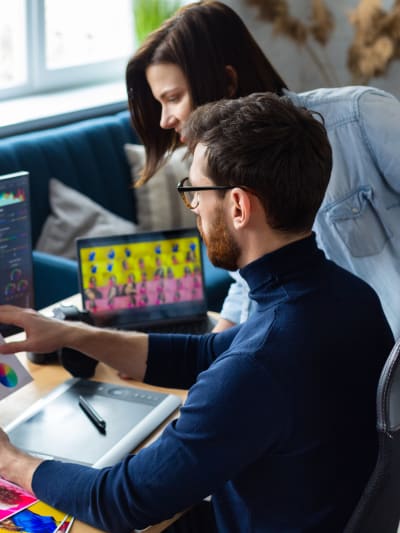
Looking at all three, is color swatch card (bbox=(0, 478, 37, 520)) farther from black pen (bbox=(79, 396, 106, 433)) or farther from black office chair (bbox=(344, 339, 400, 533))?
black office chair (bbox=(344, 339, 400, 533))

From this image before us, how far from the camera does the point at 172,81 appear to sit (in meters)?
1.78

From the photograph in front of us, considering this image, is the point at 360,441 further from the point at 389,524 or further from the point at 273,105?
the point at 273,105

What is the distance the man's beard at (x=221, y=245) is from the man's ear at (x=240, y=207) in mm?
25

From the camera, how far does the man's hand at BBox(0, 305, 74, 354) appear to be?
1593 millimetres

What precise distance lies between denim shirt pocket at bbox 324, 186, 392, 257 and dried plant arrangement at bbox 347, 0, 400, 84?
2.94 metres

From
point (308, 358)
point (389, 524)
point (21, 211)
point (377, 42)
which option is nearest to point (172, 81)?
point (21, 211)

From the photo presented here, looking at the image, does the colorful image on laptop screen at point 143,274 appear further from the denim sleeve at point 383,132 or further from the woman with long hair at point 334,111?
the denim sleeve at point 383,132

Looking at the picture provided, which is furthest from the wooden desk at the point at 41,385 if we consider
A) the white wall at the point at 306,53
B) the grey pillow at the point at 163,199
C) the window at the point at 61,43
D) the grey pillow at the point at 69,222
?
the white wall at the point at 306,53

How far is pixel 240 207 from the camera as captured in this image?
122 cm

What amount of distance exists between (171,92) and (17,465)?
0.91 meters

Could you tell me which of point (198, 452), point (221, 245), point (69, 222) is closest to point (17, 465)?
point (198, 452)

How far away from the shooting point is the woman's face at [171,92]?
1.77m

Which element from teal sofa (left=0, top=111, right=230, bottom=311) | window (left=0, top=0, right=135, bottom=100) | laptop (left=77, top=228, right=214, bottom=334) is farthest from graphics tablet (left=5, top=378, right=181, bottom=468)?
window (left=0, top=0, right=135, bottom=100)

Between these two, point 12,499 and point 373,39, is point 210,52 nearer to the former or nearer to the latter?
point 12,499
